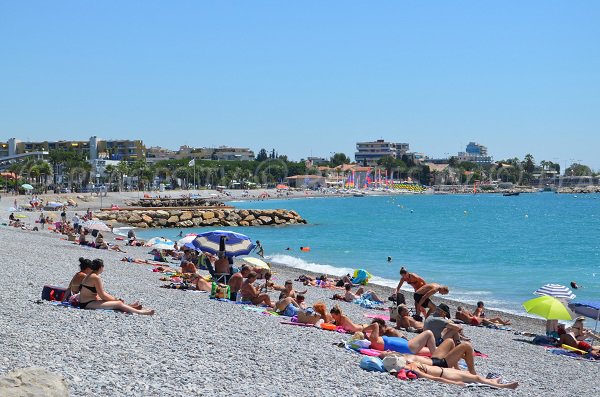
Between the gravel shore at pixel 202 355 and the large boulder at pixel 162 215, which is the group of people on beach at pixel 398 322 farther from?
the large boulder at pixel 162 215

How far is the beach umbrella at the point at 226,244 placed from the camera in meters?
21.9

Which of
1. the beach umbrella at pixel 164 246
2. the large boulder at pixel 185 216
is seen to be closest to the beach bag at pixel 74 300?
the beach umbrella at pixel 164 246

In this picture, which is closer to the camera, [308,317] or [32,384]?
[32,384]

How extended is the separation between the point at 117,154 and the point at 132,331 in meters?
166

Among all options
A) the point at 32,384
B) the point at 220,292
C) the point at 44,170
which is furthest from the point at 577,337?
the point at 44,170

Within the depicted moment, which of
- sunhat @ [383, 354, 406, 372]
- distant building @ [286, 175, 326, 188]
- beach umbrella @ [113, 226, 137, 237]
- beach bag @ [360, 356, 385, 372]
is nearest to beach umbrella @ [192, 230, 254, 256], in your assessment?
beach bag @ [360, 356, 385, 372]

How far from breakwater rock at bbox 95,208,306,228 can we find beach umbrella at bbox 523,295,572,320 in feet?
146

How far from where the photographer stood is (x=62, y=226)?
37844 millimetres

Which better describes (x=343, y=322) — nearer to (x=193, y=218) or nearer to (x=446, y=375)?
(x=446, y=375)

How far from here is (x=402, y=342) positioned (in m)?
10.6

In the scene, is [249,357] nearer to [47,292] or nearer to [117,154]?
[47,292]

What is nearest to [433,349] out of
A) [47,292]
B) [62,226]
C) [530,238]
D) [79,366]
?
[79,366]

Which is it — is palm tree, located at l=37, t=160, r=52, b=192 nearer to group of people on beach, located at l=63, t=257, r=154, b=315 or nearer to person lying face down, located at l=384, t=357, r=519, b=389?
group of people on beach, located at l=63, t=257, r=154, b=315

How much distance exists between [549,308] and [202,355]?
335 inches
